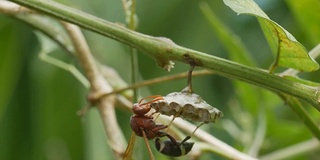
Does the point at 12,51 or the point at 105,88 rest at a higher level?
the point at 105,88

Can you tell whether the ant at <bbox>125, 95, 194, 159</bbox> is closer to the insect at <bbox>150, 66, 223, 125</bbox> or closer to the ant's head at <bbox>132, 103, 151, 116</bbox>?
the ant's head at <bbox>132, 103, 151, 116</bbox>

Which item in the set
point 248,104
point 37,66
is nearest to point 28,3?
point 248,104

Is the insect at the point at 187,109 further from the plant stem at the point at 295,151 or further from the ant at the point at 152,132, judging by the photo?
the plant stem at the point at 295,151


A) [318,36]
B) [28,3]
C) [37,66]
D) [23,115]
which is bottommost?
[23,115]

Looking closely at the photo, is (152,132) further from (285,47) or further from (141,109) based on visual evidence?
(285,47)

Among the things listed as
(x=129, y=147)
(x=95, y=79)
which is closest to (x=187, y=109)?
(x=129, y=147)

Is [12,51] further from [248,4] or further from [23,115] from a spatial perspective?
[248,4]
